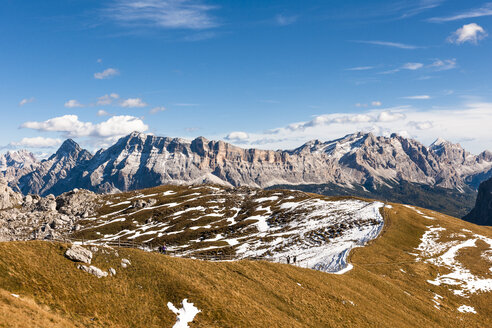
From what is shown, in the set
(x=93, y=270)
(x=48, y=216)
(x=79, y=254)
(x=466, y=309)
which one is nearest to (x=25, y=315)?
(x=93, y=270)

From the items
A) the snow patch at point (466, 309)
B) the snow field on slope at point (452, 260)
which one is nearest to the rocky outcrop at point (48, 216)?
the snow field on slope at point (452, 260)

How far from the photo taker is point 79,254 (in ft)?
113

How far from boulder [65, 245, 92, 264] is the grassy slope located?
80cm

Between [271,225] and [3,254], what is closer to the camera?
[3,254]

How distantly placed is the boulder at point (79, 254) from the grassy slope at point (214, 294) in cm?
80

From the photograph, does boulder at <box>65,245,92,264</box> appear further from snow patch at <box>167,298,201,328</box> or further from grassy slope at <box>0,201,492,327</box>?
snow patch at <box>167,298,201,328</box>

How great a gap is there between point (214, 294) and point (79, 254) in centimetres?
1572

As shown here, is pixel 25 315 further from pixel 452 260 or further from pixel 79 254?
pixel 452 260

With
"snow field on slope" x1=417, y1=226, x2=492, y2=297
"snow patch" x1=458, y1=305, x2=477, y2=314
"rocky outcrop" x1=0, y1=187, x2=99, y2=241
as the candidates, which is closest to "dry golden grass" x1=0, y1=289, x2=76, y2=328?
"snow patch" x1=458, y1=305, x2=477, y2=314

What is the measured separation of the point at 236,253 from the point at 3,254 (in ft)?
246

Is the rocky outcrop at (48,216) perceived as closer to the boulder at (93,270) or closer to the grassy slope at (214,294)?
the grassy slope at (214,294)

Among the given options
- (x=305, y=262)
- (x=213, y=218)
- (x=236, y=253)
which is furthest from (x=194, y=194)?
(x=305, y=262)

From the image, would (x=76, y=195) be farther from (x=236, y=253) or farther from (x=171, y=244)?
(x=236, y=253)

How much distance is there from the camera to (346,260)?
68.6m
